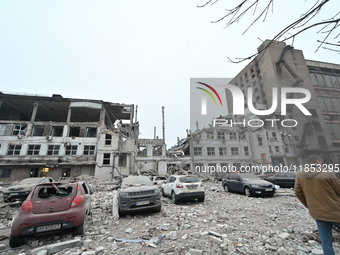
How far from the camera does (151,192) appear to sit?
6820mm

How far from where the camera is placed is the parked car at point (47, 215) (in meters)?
4.10

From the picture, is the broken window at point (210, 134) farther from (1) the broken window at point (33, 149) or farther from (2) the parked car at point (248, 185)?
(1) the broken window at point (33, 149)

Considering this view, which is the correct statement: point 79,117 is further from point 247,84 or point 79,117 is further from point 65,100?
point 247,84

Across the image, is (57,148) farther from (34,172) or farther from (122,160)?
(122,160)

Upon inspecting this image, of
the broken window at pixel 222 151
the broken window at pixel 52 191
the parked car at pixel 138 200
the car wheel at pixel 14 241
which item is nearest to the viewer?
the car wheel at pixel 14 241

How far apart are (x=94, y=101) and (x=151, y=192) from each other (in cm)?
2845

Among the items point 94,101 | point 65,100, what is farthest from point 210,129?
point 65,100

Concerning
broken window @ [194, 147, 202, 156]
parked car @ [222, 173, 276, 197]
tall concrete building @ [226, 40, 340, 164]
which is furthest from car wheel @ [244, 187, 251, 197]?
tall concrete building @ [226, 40, 340, 164]

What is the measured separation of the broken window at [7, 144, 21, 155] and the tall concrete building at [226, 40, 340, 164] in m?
47.0

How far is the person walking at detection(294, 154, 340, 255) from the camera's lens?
2.60m

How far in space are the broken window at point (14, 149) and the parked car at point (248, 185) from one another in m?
31.2

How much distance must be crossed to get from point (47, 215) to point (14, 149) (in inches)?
1169

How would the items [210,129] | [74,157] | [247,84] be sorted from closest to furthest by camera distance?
[74,157] < [210,129] < [247,84]

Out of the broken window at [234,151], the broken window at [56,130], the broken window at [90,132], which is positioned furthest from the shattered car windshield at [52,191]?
the broken window at [234,151]
